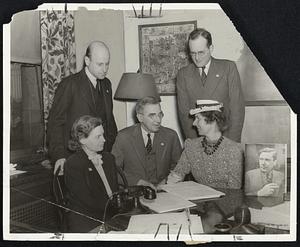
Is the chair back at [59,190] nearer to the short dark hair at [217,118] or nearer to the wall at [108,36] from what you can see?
the wall at [108,36]

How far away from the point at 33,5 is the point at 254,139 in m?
0.53

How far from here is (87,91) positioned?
997 mm

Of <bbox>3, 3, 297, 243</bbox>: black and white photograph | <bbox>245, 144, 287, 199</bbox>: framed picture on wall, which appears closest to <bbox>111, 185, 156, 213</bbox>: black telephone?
<bbox>3, 3, 297, 243</bbox>: black and white photograph

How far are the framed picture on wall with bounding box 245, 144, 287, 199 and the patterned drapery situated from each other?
0.41m

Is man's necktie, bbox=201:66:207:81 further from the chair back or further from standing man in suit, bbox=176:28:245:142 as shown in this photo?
the chair back

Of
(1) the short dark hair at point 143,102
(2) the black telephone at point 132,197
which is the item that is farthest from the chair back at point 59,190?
(1) the short dark hair at point 143,102

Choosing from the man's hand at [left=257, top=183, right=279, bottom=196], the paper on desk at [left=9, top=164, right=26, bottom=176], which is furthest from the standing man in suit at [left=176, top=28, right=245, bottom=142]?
the paper on desk at [left=9, top=164, right=26, bottom=176]

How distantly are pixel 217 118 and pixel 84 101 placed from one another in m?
0.28

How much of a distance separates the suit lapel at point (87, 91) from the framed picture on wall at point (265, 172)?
33 centimetres

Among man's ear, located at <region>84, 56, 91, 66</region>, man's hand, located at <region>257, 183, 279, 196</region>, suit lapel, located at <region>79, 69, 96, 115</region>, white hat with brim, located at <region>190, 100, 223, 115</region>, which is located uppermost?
man's ear, located at <region>84, 56, 91, 66</region>

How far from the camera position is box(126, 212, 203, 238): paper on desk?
3.26 feet

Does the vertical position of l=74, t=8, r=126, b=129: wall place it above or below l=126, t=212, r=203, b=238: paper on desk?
above

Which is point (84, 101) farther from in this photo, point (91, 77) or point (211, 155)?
point (211, 155)

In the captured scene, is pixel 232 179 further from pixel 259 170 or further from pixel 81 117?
pixel 81 117
